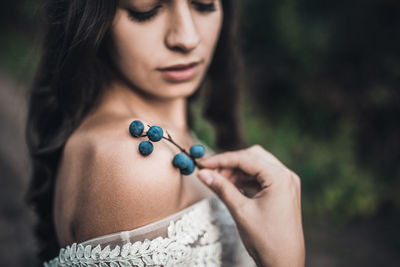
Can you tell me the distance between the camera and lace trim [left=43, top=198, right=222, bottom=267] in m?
1.07

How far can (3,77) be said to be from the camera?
632cm

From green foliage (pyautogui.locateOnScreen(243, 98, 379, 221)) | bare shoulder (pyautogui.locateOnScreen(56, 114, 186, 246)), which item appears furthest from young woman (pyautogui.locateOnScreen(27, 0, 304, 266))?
green foliage (pyautogui.locateOnScreen(243, 98, 379, 221))

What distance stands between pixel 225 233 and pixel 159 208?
0.46 meters

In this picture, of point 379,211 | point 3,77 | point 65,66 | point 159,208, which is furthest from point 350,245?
point 3,77

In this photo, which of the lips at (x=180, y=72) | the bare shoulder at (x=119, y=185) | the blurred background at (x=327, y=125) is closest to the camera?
the bare shoulder at (x=119, y=185)

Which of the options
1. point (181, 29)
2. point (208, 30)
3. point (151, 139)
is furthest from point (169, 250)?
point (208, 30)

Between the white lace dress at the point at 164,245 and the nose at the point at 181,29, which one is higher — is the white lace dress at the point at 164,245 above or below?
below

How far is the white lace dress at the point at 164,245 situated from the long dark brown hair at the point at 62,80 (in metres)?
0.44

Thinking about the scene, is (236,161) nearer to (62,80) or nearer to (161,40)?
(161,40)

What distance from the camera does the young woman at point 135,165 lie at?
107 cm

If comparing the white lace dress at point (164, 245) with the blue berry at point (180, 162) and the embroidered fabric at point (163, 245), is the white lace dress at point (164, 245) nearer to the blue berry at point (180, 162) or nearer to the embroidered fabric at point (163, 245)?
the embroidered fabric at point (163, 245)

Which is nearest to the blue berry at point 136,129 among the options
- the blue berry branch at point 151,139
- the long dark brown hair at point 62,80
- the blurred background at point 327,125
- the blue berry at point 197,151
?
the blue berry branch at point 151,139

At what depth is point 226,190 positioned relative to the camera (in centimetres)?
118

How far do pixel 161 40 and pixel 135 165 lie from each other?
54 cm
